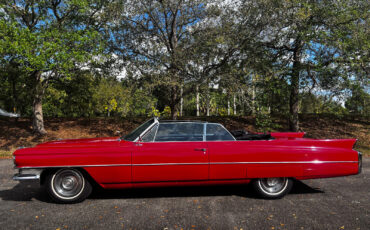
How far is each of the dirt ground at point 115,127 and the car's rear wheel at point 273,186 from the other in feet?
35.1

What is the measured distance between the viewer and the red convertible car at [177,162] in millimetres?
4367

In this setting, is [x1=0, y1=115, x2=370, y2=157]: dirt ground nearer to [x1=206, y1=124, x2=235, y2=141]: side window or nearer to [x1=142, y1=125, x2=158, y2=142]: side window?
[x1=142, y1=125, x2=158, y2=142]: side window

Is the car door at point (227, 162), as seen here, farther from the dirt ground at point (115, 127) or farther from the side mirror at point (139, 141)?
the dirt ground at point (115, 127)

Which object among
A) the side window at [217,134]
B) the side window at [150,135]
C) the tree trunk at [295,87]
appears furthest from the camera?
the tree trunk at [295,87]

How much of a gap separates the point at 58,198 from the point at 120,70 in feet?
31.5

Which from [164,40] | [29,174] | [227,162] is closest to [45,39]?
[164,40]

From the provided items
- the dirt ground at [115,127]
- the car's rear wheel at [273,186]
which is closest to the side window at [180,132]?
the car's rear wheel at [273,186]

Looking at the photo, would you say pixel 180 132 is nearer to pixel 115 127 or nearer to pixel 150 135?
pixel 150 135

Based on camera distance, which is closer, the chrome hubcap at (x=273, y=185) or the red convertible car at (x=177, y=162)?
the red convertible car at (x=177, y=162)

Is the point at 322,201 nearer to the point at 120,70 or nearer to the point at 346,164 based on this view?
the point at 346,164

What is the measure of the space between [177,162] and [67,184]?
193 cm

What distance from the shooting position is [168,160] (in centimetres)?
442

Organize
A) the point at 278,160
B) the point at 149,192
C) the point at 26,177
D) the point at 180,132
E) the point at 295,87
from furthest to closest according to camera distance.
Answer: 1. the point at 295,87
2. the point at 149,192
3. the point at 180,132
4. the point at 278,160
5. the point at 26,177

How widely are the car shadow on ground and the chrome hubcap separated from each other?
25cm
